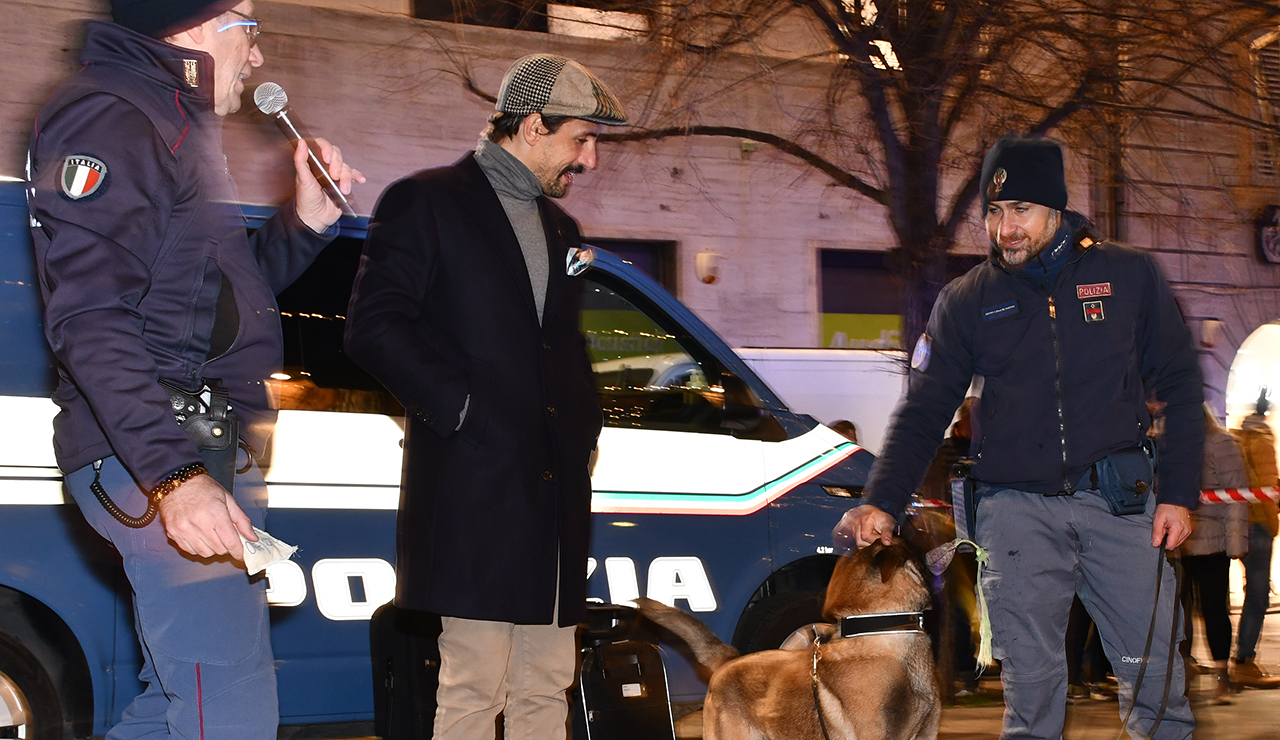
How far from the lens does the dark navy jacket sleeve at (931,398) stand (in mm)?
3588

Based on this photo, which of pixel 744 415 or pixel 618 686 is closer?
pixel 618 686

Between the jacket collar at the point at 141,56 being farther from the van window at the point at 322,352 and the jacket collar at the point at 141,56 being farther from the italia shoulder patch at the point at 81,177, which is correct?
the van window at the point at 322,352

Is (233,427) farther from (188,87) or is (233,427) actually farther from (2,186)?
(2,186)

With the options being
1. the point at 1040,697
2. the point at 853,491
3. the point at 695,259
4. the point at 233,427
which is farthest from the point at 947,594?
the point at 695,259

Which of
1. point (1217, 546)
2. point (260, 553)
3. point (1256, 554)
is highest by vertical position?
point (260, 553)

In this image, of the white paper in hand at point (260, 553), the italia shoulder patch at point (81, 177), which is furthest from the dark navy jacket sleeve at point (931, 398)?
the italia shoulder patch at point (81, 177)

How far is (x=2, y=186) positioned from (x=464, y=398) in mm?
2183

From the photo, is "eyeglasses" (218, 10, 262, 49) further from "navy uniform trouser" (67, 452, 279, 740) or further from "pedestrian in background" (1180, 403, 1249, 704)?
"pedestrian in background" (1180, 403, 1249, 704)

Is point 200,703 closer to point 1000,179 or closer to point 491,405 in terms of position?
point 491,405

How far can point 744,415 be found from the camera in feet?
16.2

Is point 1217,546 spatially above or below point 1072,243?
below

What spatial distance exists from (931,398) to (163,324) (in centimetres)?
236

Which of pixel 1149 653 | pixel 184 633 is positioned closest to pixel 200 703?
pixel 184 633

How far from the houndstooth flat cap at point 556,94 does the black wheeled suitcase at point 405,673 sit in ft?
5.61
